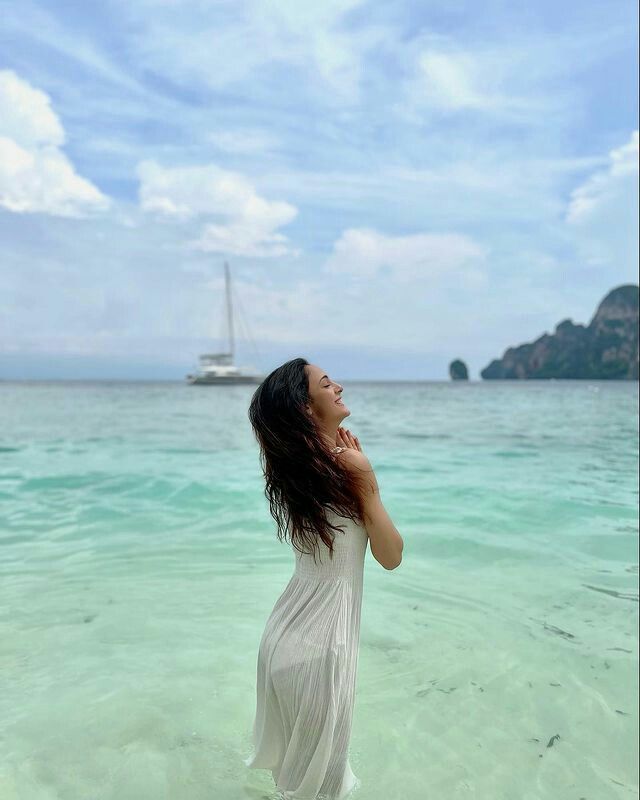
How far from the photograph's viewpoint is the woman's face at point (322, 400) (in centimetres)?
249

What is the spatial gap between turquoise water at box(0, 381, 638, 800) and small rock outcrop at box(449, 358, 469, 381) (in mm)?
149636

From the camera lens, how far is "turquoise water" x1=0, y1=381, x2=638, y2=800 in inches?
133

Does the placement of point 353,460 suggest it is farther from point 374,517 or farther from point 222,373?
point 222,373

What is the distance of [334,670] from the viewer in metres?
2.48

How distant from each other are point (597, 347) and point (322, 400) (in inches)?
5814

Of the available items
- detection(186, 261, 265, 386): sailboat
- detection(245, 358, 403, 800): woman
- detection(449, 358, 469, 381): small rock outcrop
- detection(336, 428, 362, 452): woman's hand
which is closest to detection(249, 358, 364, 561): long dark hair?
detection(245, 358, 403, 800): woman

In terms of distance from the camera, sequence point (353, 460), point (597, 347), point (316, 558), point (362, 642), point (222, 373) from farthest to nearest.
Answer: point (597, 347) → point (222, 373) → point (362, 642) → point (316, 558) → point (353, 460)

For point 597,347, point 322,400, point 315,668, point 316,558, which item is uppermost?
point 597,347

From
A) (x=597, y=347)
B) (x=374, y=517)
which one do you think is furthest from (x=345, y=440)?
(x=597, y=347)

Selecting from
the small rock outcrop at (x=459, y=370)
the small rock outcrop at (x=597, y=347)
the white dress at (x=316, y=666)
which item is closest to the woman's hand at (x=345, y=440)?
the white dress at (x=316, y=666)

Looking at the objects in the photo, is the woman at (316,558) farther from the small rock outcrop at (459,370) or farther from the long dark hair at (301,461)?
the small rock outcrop at (459,370)

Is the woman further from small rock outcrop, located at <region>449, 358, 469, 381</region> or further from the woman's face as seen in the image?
small rock outcrop, located at <region>449, 358, 469, 381</region>

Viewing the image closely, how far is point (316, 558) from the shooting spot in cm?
258

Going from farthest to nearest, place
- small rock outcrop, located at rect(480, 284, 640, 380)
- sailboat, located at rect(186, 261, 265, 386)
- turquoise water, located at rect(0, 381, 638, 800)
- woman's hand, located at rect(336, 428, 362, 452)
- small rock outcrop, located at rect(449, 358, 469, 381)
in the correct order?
small rock outcrop, located at rect(449, 358, 469, 381) < small rock outcrop, located at rect(480, 284, 640, 380) < sailboat, located at rect(186, 261, 265, 386) < turquoise water, located at rect(0, 381, 638, 800) < woman's hand, located at rect(336, 428, 362, 452)
